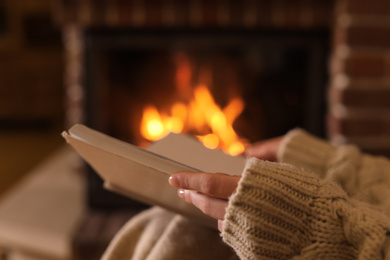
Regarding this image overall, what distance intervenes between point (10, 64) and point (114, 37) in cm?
205

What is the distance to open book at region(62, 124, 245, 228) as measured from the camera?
46cm

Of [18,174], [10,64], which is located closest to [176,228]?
[18,174]

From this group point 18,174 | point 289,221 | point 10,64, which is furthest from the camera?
point 10,64

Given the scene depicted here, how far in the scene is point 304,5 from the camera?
1.25 meters

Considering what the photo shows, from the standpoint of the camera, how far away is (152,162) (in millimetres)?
451

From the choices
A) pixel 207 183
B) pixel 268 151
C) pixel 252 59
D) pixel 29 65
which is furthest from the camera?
pixel 29 65

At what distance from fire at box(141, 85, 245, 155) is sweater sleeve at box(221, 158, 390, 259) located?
3.05 ft

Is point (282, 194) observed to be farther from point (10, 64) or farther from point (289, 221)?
point (10, 64)

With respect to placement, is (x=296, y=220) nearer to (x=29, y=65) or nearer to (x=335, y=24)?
(x=335, y=24)

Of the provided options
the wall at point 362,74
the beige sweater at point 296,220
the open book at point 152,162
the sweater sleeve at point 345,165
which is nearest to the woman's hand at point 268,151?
the sweater sleeve at point 345,165

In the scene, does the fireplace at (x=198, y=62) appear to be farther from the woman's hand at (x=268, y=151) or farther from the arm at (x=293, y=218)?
the arm at (x=293, y=218)

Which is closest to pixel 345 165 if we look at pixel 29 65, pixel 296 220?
pixel 296 220

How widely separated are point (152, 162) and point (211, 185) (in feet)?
0.21

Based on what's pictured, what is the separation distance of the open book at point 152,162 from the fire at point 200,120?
29.4 inches
